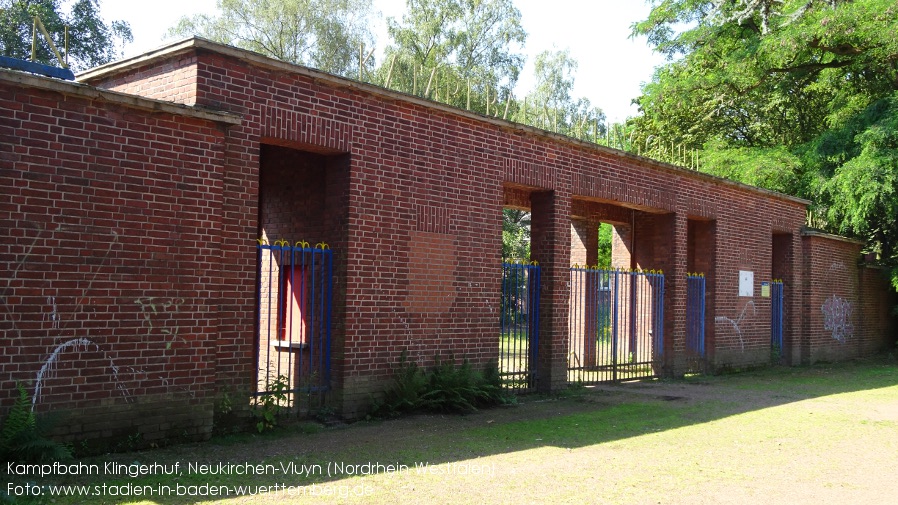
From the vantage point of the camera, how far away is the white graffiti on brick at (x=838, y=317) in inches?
754

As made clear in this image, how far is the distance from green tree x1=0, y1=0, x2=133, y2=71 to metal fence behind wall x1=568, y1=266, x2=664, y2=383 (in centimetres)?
2251

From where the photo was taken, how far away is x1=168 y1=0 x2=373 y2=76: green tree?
1352 inches

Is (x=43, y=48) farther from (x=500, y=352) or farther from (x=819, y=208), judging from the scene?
(x=819, y=208)

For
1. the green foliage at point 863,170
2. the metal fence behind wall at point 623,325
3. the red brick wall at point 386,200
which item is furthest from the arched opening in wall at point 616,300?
the green foliage at point 863,170

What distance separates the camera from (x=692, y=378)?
47.9 feet

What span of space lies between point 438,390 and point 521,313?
7.67 feet

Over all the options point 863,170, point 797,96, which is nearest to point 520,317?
point 863,170

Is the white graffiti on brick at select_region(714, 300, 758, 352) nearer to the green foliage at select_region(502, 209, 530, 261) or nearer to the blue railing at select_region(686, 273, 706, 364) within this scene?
the blue railing at select_region(686, 273, 706, 364)

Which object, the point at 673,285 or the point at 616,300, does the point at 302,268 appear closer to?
the point at 616,300

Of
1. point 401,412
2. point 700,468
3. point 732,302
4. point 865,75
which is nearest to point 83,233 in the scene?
point 401,412

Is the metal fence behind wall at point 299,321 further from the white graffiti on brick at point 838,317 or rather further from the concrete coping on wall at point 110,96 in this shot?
the white graffiti on brick at point 838,317

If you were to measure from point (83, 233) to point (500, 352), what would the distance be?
7.02 meters

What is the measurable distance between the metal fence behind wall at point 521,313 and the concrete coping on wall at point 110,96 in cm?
507

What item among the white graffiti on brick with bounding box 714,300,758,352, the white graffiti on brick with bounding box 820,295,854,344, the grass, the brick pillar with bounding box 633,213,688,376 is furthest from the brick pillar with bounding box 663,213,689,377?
the white graffiti on brick with bounding box 820,295,854,344
